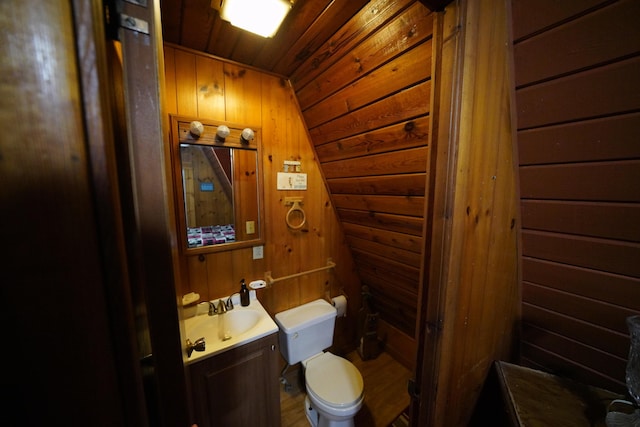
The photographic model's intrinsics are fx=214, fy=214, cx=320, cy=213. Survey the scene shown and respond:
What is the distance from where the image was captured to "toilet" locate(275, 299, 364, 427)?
1310mm

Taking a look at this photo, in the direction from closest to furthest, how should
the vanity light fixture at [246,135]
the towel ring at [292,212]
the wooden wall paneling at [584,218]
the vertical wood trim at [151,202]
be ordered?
the vertical wood trim at [151,202] → the wooden wall paneling at [584,218] → the vanity light fixture at [246,135] → the towel ring at [292,212]

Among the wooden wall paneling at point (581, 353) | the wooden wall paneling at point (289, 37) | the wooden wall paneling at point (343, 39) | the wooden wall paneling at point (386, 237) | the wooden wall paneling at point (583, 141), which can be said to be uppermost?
the wooden wall paneling at point (289, 37)

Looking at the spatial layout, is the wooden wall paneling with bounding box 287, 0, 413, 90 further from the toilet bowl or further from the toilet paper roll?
the toilet bowl

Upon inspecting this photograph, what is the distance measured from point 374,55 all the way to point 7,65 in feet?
3.82

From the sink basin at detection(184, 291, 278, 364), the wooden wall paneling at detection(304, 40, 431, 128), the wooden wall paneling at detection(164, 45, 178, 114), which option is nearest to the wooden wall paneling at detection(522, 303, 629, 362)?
the wooden wall paneling at detection(304, 40, 431, 128)

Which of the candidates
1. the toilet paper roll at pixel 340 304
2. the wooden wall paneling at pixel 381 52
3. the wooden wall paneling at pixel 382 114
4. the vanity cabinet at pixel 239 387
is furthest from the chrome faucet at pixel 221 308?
the wooden wall paneling at pixel 381 52

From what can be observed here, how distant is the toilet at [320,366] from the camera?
1310 mm

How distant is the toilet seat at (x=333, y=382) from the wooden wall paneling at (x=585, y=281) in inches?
46.6

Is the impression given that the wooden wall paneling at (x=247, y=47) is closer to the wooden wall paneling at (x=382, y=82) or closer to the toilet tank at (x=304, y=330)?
the wooden wall paneling at (x=382, y=82)

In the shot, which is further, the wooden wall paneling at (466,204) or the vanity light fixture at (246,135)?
the vanity light fixture at (246,135)

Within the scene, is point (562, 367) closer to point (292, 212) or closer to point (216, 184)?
point (292, 212)

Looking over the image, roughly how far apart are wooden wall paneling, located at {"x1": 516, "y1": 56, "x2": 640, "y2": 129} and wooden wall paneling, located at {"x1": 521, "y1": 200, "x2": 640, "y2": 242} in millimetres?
282

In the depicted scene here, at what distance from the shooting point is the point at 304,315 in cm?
172

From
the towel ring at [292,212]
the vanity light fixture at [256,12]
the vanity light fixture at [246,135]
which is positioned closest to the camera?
the vanity light fixture at [256,12]
